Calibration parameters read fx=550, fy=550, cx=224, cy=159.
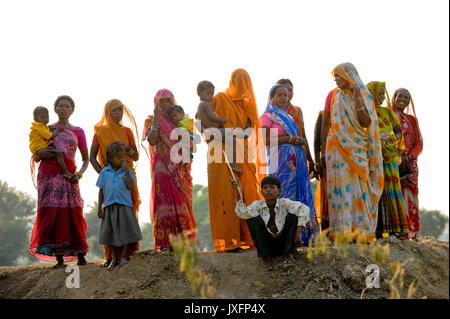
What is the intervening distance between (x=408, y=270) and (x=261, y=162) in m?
2.40

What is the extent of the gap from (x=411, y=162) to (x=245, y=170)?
306 cm

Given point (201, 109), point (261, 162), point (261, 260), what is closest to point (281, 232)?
point (261, 260)

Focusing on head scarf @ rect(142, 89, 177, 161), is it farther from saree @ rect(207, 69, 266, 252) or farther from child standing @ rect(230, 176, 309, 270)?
child standing @ rect(230, 176, 309, 270)

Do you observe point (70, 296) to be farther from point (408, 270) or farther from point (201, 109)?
point (408, 270)

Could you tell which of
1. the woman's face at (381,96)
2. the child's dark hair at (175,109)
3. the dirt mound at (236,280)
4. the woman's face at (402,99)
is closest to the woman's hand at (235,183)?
the dirt mound at (236,280)

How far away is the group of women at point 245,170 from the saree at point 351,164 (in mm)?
13

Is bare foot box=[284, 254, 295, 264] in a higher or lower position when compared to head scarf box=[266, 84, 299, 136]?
lower

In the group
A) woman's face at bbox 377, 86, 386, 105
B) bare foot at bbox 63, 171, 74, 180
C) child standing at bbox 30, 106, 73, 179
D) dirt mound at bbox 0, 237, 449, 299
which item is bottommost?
dirt mound at bbox 0, 237, 449, 299

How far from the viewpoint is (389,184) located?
8.09 meters

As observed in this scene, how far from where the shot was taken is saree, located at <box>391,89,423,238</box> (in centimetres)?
876

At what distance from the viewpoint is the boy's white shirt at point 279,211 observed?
6258 millimetres

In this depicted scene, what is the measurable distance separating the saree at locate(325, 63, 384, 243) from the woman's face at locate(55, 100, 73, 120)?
12.1 ft
